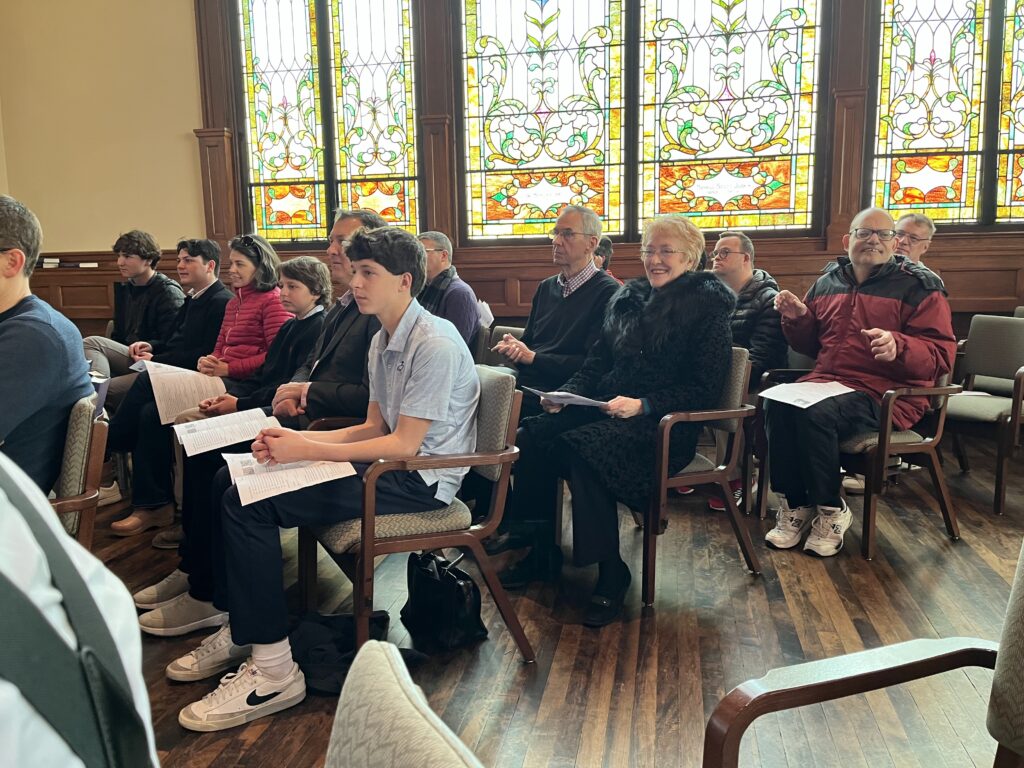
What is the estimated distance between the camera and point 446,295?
367cm

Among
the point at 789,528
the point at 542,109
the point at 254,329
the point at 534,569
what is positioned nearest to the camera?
the point at 534,569

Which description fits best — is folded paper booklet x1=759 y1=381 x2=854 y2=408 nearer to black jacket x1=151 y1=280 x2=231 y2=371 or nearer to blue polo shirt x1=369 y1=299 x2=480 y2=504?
blue polo shirt x1=369 y1=299 x2=480 y2=504

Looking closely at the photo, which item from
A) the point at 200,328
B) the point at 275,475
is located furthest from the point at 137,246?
the point at 275,475

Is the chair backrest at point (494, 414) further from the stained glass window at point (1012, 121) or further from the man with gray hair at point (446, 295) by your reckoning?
the stained glass window at point (1012, 121)

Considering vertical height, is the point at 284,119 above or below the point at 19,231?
above

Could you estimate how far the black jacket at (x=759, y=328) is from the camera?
12.4ft

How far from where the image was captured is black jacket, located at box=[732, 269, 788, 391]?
3777 mm

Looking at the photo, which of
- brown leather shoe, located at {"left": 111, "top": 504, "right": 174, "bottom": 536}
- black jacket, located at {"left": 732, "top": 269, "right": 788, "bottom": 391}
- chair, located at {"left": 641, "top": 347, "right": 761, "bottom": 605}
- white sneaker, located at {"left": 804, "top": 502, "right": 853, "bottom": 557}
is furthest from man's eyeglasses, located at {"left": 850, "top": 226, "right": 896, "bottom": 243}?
brown leather shoe, located at {"left": 111, "top": 504, "right": 174, "bottom": 536}

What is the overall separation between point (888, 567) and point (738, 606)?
2.30 feet

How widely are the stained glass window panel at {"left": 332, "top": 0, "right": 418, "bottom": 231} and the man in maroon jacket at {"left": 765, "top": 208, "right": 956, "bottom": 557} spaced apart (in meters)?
3.25

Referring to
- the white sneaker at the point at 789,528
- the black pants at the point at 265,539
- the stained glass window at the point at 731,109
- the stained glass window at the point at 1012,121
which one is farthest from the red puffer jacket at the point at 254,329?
the stained glass window at the point at 1012,121

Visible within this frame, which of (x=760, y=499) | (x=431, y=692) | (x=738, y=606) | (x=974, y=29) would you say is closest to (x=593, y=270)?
(x=760, y=499)

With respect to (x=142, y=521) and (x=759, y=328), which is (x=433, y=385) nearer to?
(x=142, y=521)

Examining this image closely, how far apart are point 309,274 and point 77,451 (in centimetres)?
142
